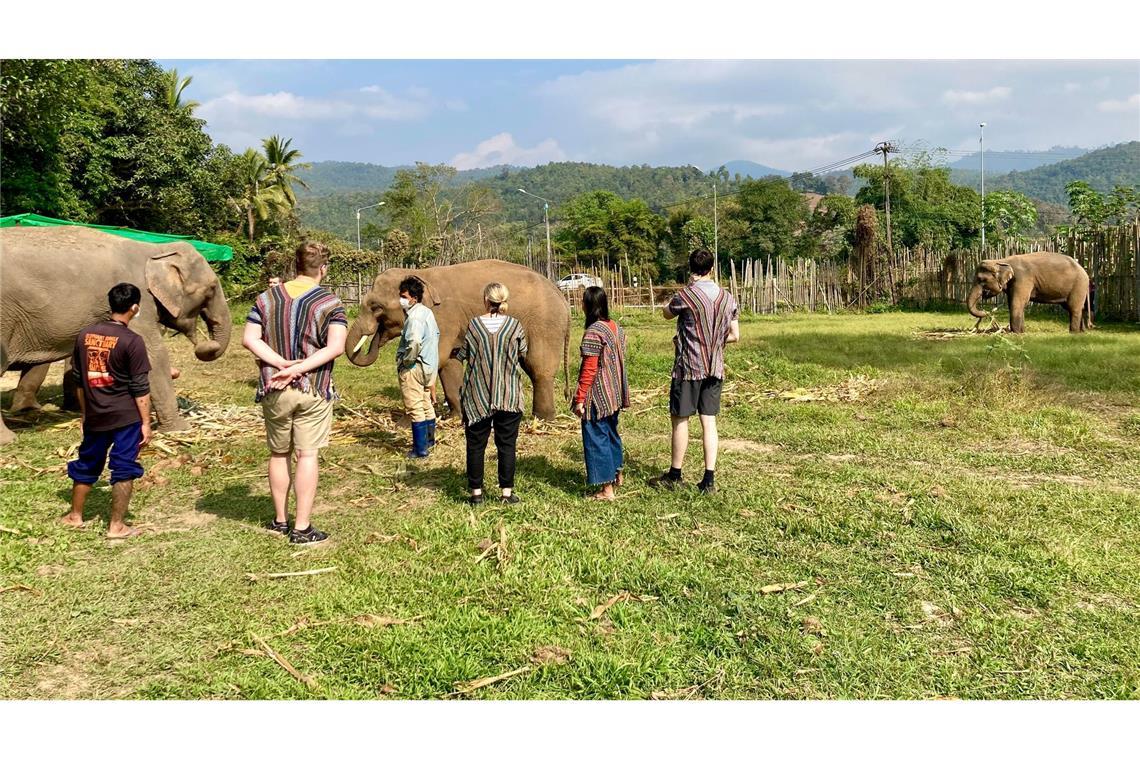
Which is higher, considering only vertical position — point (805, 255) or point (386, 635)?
point (805, 255)

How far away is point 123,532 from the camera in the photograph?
18.2 ft

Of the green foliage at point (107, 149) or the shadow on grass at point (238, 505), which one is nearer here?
the shadow on grass at point (238, 505)

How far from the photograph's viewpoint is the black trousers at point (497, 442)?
→ 6004 millimetres

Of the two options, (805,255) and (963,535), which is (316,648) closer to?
(963,535)

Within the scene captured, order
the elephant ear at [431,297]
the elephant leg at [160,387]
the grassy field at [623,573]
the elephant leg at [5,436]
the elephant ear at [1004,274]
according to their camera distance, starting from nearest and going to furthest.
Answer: the grassy field at [623,573]
the elephant leg at [5,436]
the elephant leg at [160,387]
the elephant ear at [431,297]
the elephant ear at [1004,274]

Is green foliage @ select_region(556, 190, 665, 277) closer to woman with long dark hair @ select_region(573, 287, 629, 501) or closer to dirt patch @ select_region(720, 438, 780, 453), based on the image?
dirt patch @ select_region(720, 438, 780, 453)

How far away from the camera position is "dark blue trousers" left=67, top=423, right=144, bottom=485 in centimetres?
545

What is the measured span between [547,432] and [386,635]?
5.09m

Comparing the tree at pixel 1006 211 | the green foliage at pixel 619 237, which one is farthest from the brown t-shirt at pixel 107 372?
the tree at pixel 1006 211

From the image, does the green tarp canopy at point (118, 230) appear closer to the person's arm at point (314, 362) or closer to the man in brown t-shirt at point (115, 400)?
the man in brown t-shirt at point (115, 400)

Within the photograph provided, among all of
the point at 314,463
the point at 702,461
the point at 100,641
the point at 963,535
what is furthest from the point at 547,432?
the point at 100,641

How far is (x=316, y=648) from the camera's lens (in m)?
3.83

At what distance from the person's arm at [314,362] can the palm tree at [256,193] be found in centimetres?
3406

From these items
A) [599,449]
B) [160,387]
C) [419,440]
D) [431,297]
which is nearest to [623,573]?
[599,449]
